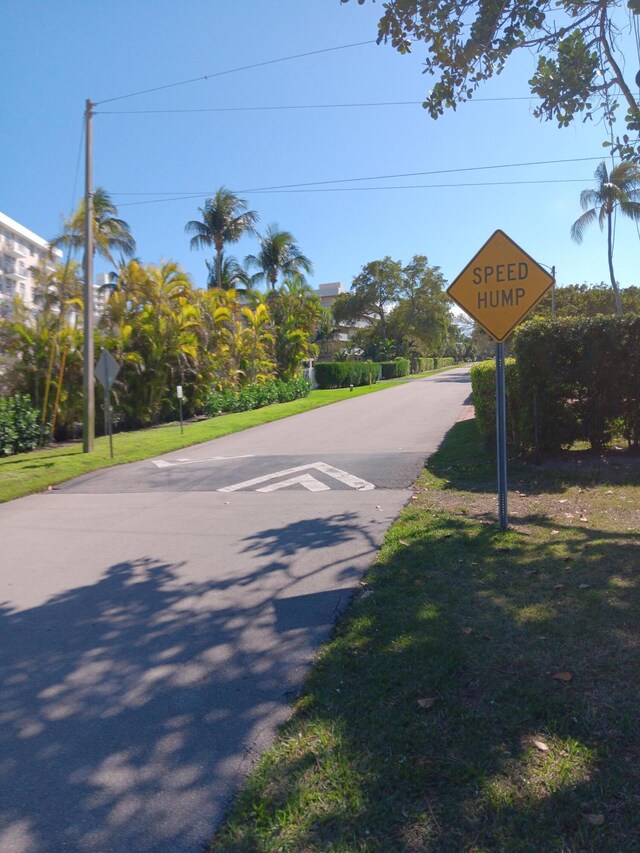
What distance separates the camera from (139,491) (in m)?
11.7

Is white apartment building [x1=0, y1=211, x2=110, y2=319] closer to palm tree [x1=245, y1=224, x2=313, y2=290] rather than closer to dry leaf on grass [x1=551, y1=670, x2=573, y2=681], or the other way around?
palm tree [x1=245, y1=224, x2=313, y2=290]

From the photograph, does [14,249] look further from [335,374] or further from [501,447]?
[501,447]

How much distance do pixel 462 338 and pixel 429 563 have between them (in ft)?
444

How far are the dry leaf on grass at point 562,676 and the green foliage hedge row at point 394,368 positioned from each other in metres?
62.8

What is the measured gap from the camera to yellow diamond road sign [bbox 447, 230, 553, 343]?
23.4 feet

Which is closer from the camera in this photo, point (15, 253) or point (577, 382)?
point (577, 382)

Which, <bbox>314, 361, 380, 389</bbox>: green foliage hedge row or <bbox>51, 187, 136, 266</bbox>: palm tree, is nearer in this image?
<bbox>51, 187, 136, 266</bbox>: palm tree

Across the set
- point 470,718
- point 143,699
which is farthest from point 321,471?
point 470,718

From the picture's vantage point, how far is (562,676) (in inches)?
156

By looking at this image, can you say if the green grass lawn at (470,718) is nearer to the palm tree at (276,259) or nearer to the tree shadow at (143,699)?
the tree shadow at (143,699)

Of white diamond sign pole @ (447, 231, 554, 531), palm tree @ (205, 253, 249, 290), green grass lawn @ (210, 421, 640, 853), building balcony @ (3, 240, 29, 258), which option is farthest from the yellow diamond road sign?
building balcony @ (3, 240, 29, 258)

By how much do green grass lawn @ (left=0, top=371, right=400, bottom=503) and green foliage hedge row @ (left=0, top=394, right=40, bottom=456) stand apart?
2.06 feet

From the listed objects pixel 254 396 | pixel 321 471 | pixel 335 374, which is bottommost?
pixel 321 471

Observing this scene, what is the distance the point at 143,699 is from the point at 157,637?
38.8 inches
